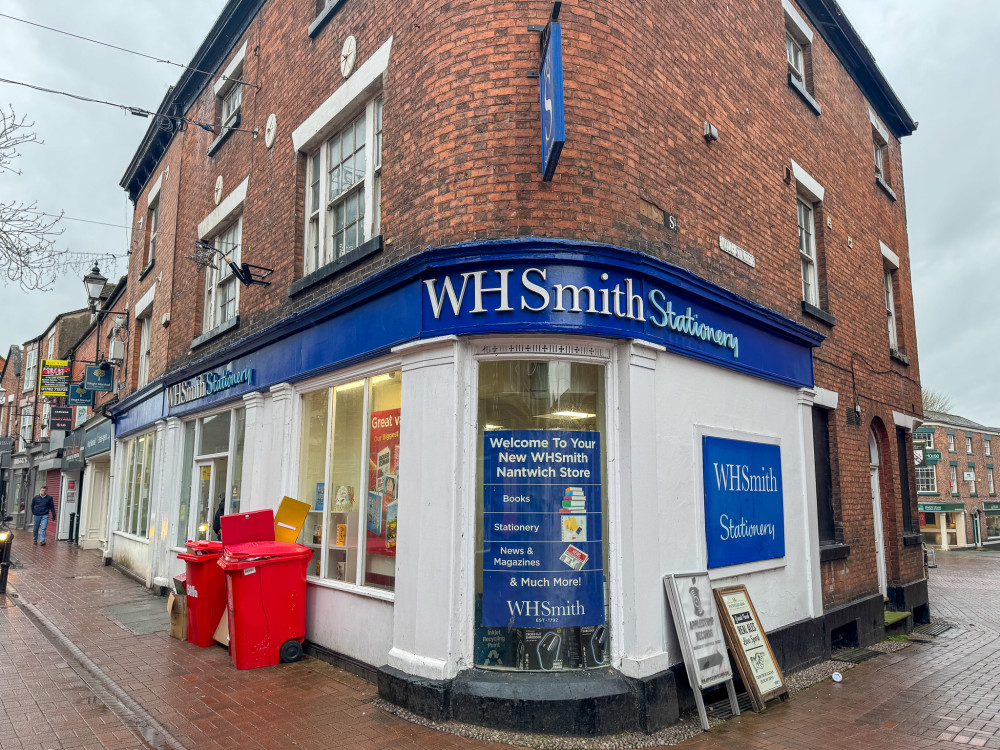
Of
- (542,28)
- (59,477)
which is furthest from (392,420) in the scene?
(59,477)

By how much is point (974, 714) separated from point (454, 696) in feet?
15.2

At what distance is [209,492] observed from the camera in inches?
415

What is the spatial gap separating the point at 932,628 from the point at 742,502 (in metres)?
6.53

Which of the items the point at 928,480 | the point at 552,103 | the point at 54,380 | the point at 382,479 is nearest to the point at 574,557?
the point at 382,479

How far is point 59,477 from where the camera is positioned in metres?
25.1

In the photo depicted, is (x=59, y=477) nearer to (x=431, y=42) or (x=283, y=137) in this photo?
(x=283, y=137)

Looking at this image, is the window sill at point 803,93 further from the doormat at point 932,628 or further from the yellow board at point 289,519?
the yellow board at point 289,519

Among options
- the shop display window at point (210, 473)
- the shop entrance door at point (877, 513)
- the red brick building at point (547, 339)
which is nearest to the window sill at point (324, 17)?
the red brick building at point (547, 339)

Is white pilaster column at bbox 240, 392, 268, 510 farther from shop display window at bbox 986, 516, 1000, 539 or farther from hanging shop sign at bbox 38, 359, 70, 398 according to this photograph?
shop display window at bbox 986, 516, 1000, 539

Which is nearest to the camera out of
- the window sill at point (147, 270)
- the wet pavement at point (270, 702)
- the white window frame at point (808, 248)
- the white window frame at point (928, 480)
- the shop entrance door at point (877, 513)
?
the wet pavement at point (270, 702)

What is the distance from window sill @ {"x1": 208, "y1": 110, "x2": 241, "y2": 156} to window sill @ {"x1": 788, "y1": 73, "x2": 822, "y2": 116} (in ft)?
28.3

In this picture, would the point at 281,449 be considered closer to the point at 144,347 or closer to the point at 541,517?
the point at 541,517

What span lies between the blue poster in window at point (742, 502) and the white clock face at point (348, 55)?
5848mm

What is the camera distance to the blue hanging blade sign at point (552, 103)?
5.19 meters
